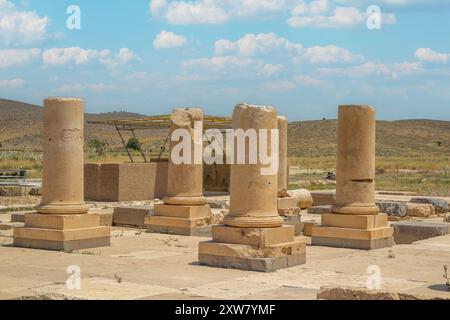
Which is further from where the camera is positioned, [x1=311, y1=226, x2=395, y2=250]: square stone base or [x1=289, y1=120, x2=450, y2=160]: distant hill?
[x1=289, y1=120, x2=450, y2=160]: distant hill

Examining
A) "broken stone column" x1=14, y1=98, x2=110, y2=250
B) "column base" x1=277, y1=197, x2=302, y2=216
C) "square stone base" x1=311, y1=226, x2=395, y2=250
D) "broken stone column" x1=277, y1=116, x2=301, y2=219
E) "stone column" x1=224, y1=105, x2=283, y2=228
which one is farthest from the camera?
"broken stone column" x1=277, y1=116, x2=301, y2=219

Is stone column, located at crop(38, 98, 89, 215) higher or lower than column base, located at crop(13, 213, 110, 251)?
higher

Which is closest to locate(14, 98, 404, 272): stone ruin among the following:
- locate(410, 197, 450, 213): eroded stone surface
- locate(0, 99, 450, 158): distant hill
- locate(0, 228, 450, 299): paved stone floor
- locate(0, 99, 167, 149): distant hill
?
locate(0, 228, 450, 299): paved stone floor

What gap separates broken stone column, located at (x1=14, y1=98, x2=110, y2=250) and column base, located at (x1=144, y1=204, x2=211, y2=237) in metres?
3.13

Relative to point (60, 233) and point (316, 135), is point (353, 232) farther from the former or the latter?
point (316, 135)

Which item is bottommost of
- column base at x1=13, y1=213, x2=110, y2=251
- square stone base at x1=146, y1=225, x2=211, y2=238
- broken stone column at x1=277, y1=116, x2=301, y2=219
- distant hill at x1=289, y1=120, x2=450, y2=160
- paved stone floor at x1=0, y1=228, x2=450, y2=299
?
paved stone floor at x1=0, y1=228, x2=450, y2=299

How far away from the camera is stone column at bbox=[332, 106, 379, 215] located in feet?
46.6

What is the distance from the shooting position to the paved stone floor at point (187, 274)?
28.8 ft

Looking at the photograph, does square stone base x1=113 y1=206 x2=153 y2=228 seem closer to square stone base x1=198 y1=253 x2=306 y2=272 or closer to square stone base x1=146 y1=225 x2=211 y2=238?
square stone base x1=146 y1=225 x2=211 y2=238

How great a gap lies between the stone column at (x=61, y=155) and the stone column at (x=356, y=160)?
5.23 m

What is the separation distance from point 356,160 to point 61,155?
5761 millimetres
